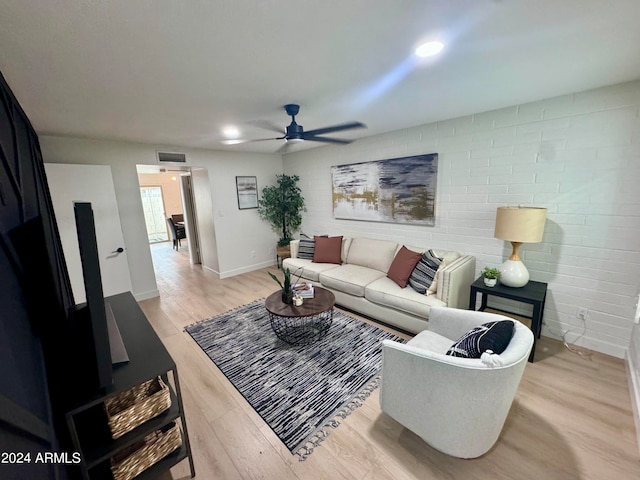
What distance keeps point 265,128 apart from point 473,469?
134 inches

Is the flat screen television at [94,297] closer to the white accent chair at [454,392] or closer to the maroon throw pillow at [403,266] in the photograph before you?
the white accent chair at [454,392]

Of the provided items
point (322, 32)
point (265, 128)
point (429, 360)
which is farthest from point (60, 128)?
point (429, 360)

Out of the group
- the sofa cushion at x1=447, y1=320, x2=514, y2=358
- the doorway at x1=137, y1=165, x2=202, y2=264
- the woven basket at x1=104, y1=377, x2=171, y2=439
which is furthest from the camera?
the doorway at x1=137, y1=165, x2=202, y2=264

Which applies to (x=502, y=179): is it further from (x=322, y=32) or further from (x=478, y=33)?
(x=322, y=32)

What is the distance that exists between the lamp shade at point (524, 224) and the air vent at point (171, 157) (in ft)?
14.4

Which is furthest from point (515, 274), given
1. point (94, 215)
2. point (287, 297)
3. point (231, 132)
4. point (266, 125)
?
point (94, 215)

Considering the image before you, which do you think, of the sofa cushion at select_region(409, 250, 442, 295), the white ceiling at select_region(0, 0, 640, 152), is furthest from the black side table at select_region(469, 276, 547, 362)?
the white ceiling at select_region(0, 0, 640, 152)

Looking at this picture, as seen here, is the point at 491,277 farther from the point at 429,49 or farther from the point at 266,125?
the point at 266,125

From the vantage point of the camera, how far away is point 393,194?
12.1 ft

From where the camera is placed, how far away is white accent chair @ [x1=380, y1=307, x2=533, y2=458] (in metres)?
1.30

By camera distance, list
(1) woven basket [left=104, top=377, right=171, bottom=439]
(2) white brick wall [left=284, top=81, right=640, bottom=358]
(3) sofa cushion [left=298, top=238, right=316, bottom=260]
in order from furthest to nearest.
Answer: (3) sofa cushion [left=298, top=238, right=316, bottom=260] → (2) white brick wall [left=284, top=81, right=640, bottom=358] → (1) woven basket [left=104, top=377, right=171, bottom=439]

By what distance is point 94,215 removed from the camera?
10.2 feet

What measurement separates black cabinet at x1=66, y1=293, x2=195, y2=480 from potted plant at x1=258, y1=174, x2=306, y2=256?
3.79 metres

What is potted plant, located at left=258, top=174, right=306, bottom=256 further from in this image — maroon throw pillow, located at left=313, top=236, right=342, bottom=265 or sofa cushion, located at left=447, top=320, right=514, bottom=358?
sofa cushion, located at left=447, top=320, right=514, bottom=358
